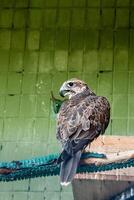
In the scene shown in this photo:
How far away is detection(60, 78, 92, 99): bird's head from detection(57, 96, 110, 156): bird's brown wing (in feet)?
1.18

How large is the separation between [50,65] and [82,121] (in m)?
2.29

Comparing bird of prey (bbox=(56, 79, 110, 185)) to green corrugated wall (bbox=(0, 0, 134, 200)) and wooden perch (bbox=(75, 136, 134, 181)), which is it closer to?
wooden perch (bbox=(75, 136, 134, 181))

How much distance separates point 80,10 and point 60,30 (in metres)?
0.26

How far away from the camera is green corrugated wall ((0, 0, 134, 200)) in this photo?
7047 mm

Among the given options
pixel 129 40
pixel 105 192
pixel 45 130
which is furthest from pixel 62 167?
pixel 129 40

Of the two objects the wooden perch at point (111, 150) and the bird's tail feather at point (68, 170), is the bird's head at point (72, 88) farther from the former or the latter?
the bird's tail feather at point (68, 170)

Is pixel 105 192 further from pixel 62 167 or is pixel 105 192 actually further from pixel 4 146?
pixel 4 146

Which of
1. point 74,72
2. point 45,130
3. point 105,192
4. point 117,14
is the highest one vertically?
point 117,14

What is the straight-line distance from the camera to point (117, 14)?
24.8ft

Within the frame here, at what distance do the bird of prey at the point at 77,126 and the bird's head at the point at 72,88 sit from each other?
0.40ft

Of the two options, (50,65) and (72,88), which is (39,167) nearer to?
(72,88)

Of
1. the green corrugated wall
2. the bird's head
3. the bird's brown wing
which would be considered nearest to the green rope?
the bird's brown wing

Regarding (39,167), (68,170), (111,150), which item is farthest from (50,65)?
(39,167)

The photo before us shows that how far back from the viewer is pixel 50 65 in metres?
7.44
